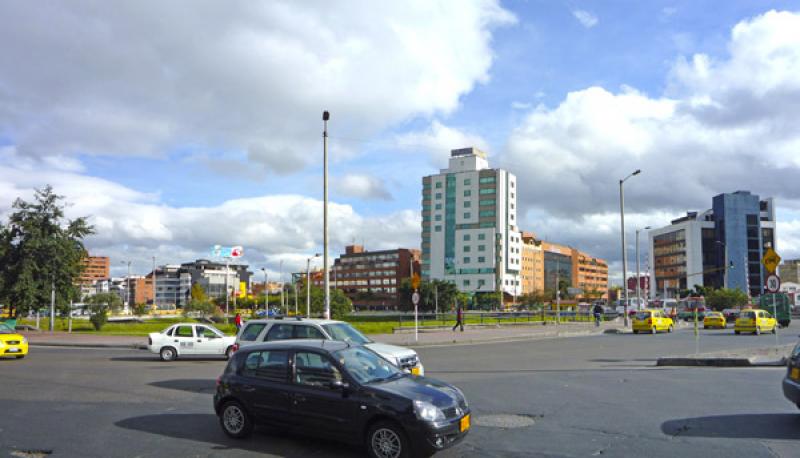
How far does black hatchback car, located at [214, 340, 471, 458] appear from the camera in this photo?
291 inches

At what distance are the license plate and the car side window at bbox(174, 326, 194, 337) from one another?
58.0 feet

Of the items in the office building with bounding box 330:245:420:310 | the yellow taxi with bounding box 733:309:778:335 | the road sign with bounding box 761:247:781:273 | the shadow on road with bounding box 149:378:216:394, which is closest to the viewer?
the shadow on road with bounding box 149:378:216:394

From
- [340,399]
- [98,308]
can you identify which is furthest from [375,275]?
[340,399]

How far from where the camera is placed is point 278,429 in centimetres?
859

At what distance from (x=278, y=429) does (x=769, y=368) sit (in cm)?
1525

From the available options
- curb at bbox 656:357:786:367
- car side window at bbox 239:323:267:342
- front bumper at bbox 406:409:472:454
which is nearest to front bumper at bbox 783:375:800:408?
front bumper at bbox 406:409:472:454

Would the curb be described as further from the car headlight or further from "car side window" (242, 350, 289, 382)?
"car side window" (242, 350, 289, 382)

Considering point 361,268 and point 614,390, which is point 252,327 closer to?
point 614,390

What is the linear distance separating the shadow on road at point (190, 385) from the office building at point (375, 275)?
13932cm

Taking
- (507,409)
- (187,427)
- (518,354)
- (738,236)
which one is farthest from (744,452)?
(738,236)

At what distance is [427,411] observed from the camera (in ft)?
24.1

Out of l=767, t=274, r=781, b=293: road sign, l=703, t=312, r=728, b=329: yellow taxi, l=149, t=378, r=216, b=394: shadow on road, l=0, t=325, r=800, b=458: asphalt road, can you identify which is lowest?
l=703, t=312, r=728, b=329: yellow taxi

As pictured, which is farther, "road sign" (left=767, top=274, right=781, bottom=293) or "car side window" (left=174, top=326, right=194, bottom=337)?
"car side window" (left=174, top=326, right=194, bottom=337)

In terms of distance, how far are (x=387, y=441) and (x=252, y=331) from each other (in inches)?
308
